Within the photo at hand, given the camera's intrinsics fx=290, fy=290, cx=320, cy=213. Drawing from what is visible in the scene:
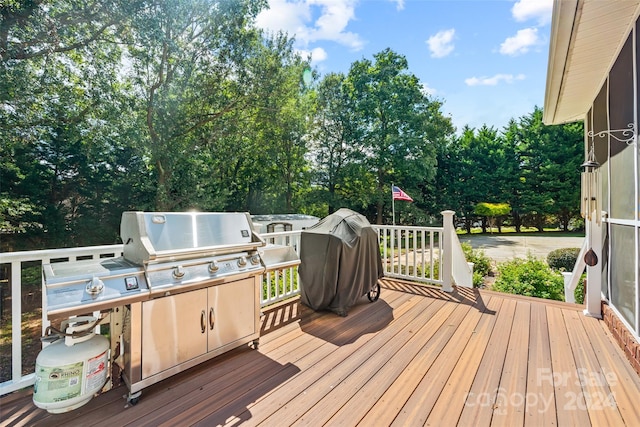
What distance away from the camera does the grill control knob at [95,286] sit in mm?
1681

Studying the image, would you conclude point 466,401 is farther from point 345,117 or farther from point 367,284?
point 345,117

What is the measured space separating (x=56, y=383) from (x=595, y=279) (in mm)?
5138

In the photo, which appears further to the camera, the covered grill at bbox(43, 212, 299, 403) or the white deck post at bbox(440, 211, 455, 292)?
the white deck post at bbox(440, 211, 455, 292)

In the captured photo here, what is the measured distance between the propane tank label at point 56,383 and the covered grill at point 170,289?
28 cm

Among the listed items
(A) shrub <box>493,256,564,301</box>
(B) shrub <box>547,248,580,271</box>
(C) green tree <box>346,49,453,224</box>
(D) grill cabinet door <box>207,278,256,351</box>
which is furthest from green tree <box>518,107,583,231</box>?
(D) grill cabinet door <box>207,278,256,351</box>

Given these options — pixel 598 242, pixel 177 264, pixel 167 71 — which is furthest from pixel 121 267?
pixel 167 71

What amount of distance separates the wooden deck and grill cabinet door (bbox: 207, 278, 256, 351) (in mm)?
239

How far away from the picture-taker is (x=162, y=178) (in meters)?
8.41

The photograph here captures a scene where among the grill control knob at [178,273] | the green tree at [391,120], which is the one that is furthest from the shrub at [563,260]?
the green tree at [391,120]

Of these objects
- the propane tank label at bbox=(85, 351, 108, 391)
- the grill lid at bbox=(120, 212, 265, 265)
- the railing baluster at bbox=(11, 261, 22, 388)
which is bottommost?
the propane tank label at bbox=(85, 351, 108, 391)

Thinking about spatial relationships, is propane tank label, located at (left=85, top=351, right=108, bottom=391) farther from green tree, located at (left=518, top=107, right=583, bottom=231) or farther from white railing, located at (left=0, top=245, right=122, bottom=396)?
green tree, located at (left=518, top=107, right=583, bottom=231)

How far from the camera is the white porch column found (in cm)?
337

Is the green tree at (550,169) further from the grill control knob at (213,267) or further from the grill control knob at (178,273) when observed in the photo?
the grill control knob at (178,273)

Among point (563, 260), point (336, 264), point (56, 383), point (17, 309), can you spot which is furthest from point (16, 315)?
point (563, 260)
